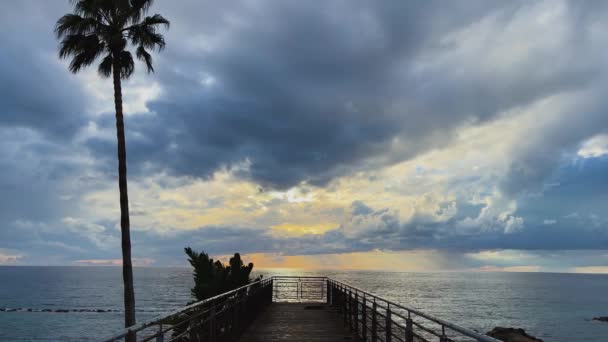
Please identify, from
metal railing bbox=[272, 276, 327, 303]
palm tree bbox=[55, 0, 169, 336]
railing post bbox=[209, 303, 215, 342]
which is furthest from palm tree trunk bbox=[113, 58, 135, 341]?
railing post bbox=[209, 303, 215, 342]

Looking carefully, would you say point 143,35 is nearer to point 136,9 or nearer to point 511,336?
point 136,9

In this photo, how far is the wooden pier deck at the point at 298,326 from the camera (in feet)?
44.3

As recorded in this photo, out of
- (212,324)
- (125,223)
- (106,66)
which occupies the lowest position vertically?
(212,324)

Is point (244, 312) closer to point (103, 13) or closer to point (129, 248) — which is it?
point (129, 248)

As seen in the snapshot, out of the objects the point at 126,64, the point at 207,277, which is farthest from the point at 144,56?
the point at 207,277

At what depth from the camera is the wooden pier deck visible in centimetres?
1349

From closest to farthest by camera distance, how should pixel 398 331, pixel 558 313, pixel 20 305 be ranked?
pixel 398 331 → pixel 558 313 → pixel 20 305

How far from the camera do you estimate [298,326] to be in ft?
52.5

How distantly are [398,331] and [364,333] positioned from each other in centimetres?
210

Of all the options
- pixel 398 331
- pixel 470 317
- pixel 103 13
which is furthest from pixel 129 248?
pixel 470 317

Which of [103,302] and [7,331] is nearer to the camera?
[7,331]

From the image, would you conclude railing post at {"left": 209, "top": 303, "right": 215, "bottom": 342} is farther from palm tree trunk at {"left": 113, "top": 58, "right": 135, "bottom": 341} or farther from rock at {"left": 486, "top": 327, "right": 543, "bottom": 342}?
rock at {"left": 486, "top": 327, "right": 543, "bottom": 342}

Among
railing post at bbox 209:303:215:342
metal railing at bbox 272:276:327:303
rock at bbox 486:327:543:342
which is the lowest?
rock at bbox 486:327:543:342

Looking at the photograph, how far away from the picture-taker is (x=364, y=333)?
11.4 meters
